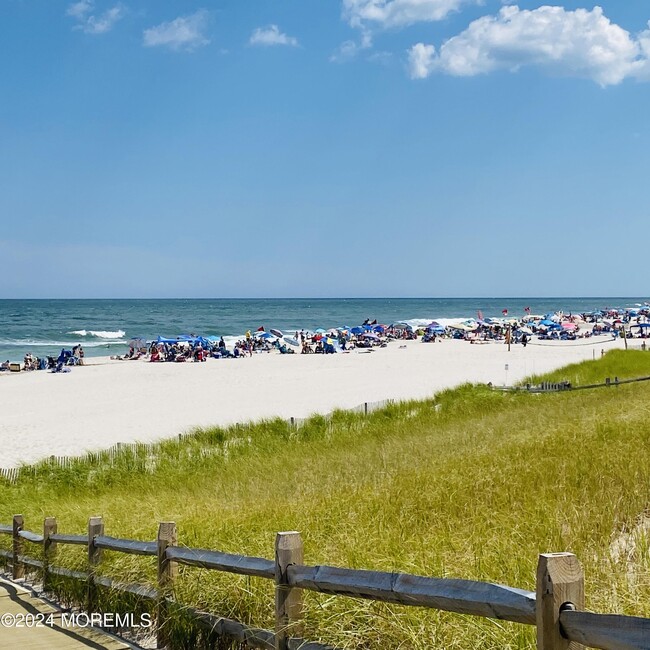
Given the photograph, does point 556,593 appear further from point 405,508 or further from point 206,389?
point 206,389

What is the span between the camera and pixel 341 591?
346 cm

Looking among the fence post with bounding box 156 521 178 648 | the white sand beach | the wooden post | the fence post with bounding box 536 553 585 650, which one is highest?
the fence post with bounding box 536 553 585 650

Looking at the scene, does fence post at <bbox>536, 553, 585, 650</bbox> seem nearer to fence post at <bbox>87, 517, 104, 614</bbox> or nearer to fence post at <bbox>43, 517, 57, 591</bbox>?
fence post at <bbox>87, 517, 104, 614</bbox>

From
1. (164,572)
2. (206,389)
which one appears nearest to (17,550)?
(164,572)

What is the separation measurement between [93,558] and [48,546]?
1184 mm

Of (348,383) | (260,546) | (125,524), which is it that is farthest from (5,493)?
(348,383)

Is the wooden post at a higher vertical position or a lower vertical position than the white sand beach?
higher

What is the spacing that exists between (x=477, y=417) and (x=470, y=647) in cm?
1406

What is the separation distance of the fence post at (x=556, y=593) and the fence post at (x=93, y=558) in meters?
4.19

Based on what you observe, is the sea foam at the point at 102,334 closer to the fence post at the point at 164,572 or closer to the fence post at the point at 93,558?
the fence post at the point at 93,558

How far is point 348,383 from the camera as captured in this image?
33.3m

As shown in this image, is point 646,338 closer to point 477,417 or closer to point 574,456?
point 477,417

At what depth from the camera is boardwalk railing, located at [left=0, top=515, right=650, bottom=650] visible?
2408 millimetres

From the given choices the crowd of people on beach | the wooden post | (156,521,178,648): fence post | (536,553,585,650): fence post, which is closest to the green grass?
(156,521,178,648): fence post
